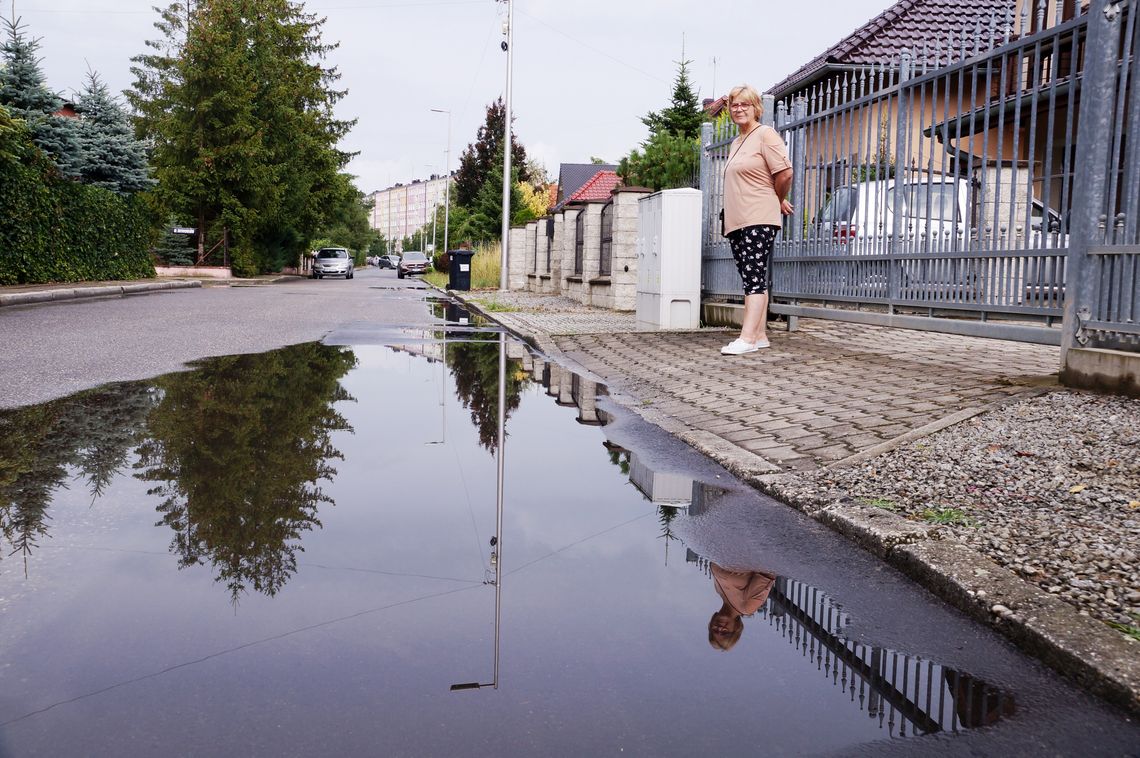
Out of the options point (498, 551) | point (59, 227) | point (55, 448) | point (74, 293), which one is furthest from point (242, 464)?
point (59, 227)

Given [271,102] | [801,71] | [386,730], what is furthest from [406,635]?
[271,102]

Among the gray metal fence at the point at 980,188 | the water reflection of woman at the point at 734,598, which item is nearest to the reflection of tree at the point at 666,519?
the water reflection of woman at the point at 734,598

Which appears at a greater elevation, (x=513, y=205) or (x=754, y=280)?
(x=513, y=205)

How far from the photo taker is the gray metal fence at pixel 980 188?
242 inches

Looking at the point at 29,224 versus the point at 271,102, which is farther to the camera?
the point at 271,102

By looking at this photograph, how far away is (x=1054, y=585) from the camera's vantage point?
10.1ft

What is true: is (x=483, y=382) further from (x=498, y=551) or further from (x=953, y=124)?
(x=498, y=551)

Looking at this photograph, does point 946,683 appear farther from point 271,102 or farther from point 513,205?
point 513,205

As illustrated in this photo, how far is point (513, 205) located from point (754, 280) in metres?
54.8

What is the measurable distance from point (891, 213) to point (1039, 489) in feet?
17.9

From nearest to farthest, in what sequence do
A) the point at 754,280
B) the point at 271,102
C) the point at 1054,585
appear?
the point at 1054,585 < the point at 754,280 < the point at 271,102

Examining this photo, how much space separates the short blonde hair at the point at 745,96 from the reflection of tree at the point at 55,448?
Answer: 613 centimetres

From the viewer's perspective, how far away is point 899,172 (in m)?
8.90

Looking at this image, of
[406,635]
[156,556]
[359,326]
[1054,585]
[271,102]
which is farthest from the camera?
[271,102]
